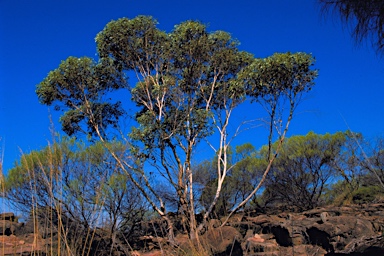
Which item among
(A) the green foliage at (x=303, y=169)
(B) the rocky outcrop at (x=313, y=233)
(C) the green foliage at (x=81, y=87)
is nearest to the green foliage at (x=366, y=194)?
(A) the green foliage at (x=303, y=169)

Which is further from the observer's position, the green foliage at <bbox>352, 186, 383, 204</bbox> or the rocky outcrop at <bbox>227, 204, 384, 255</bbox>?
the green foliage at <bbox>352, 186, 383, 204</bbox>

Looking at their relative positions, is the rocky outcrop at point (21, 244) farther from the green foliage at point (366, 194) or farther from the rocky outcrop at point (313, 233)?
the green foliage at point (366, 194)

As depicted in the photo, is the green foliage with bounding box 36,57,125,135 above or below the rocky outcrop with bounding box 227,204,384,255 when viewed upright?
above

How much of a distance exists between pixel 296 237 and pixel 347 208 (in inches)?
202

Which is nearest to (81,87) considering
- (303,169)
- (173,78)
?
(173,78)

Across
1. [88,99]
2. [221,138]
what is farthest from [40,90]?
[221,138]

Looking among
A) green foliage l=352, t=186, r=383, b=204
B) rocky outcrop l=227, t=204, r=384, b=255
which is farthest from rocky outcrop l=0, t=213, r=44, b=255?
green foliage l=352, t=186, r=383, b=204

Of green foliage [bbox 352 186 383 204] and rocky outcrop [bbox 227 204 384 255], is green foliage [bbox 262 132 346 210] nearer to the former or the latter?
green foliage [bbox 352 186 383 204]

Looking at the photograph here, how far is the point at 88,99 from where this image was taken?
17172 mm

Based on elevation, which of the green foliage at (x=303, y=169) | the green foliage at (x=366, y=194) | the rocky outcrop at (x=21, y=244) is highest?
the green foliage at (x=303, y=169)

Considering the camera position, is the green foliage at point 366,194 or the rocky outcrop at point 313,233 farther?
the green foliage at point 366,194

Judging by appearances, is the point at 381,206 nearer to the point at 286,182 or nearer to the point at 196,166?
the point at 286,182

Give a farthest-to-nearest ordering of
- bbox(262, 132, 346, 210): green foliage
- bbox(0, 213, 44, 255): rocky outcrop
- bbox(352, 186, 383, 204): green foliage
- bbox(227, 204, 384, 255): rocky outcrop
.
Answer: bbox(262, 132, 346, 210): green foliage
bbox(352, 186, 383, 204): green foliage
bbox(227, 204, 384, 255): rocky outcrop
bbox(0, 213, 44, 255): rocky outcrop

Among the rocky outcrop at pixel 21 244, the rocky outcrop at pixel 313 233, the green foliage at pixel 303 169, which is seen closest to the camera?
the rocky outcrop at pixel 21 244
